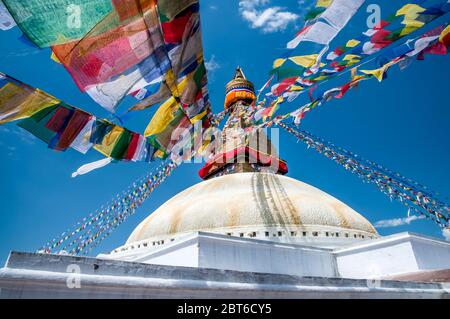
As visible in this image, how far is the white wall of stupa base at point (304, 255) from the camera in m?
6.22

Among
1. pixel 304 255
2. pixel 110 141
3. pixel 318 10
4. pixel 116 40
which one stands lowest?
pixel 304 255

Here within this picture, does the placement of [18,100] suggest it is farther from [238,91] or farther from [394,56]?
[238,91]

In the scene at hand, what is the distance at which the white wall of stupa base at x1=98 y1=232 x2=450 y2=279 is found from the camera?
622cm

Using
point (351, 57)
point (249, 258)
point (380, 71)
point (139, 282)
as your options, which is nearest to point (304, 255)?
point (249, 258)

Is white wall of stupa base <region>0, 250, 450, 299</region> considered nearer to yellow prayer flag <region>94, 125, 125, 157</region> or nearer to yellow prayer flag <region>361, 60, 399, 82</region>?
yellow prayer flag <region>94, 125, 125, 157</region>

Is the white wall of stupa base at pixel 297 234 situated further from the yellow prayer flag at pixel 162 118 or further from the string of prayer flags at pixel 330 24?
the string of prayer flags at pixel 330 24

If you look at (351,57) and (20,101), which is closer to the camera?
(20,101)

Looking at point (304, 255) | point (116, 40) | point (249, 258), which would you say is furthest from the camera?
point (304, 255)

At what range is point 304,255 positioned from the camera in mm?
7207

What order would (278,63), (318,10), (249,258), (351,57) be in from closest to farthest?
1. (318,10)
2. (351,57)
3. (278,63)
4. (249,258)

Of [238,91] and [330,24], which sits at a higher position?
[238,91]

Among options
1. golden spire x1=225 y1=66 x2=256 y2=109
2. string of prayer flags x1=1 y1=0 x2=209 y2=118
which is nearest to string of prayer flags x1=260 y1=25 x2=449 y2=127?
string of prayer flags x1=1 y1=0 x2=209 y2=118

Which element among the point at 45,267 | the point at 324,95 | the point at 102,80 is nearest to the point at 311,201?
the point at 324,95
